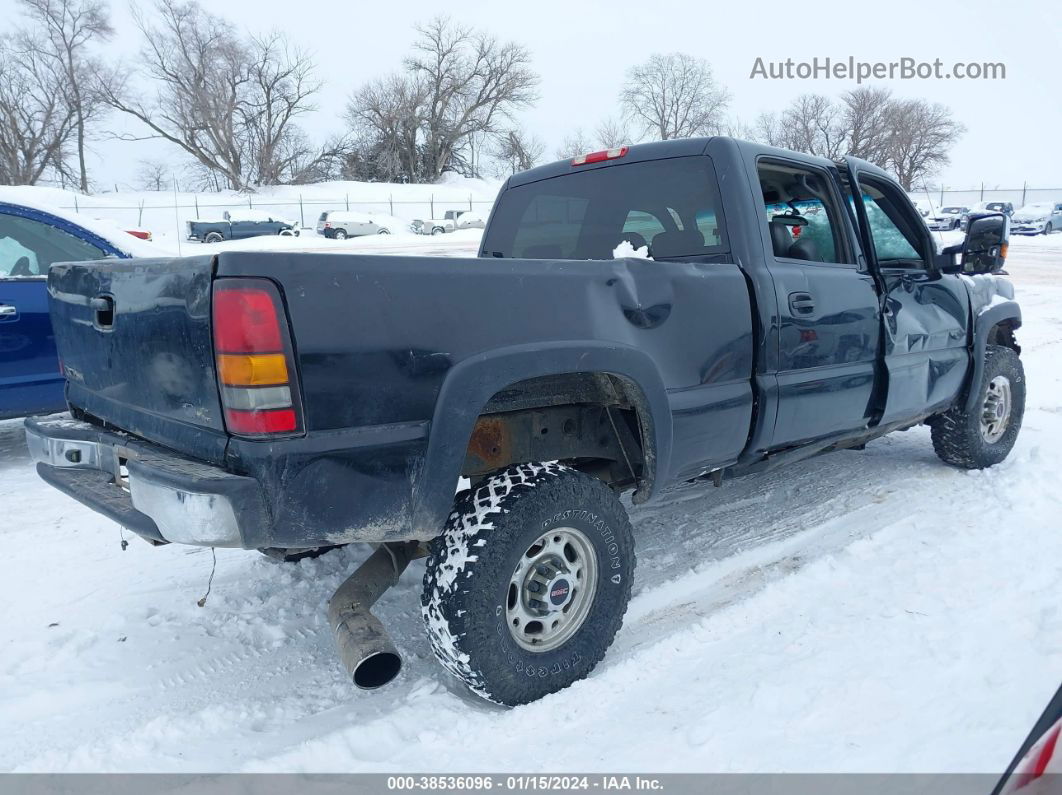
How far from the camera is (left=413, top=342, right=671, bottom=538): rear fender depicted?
2262 mm

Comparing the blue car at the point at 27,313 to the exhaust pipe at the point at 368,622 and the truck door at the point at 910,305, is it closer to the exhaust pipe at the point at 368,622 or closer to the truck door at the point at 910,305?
the exhaust pipe at the point at 368,622

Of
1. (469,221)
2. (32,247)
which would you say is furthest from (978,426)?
(469,221)

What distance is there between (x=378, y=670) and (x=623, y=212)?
2.32m

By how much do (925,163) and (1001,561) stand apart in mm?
70837

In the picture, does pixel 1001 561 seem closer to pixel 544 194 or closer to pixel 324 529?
pixel 544 194

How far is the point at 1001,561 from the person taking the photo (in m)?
3.53

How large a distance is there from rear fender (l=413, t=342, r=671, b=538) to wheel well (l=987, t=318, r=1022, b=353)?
3.76m

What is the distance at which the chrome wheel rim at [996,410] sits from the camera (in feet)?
16.3

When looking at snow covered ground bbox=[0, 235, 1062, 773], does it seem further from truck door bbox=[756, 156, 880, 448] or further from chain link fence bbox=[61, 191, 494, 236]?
chain link fence bbox=[61, 191, 494, 236]

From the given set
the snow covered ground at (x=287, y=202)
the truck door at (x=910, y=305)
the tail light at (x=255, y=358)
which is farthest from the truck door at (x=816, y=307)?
the snow covered ground at (x=287, y=202)

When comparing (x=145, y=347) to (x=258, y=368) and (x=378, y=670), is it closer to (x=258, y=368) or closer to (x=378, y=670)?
(x=258, y=368)

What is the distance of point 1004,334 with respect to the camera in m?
5.21

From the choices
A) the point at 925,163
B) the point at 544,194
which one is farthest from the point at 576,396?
the point at 925,163

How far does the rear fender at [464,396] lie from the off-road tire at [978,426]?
127 inches
